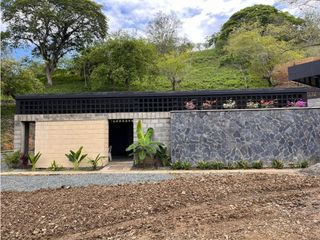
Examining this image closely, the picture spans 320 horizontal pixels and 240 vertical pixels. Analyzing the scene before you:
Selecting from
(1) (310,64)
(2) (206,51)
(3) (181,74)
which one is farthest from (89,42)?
(1) (310,64)

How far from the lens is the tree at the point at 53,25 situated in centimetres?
3183

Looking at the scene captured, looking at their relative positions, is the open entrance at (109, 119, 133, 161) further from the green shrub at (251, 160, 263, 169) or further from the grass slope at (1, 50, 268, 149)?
the grass slope at (1, 50, 268, 149)

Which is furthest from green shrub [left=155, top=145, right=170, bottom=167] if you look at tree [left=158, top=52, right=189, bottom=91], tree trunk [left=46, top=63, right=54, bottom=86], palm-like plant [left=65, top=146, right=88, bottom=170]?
tree trunk [left=46, top=63, right=54, bottom=86]

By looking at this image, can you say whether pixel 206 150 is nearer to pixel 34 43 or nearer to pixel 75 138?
pixel 75 138

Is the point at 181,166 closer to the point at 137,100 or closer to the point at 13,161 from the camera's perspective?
the point at 137,100

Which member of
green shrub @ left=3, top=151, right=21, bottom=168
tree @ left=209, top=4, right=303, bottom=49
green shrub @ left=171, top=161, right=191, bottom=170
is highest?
tree @ left=209, top=4, right=303, bottom=49

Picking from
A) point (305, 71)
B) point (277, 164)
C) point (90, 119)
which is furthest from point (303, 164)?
point (90, 119)

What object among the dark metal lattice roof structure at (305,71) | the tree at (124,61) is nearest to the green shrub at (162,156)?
the dark metal lattice roof structure at (305,71)

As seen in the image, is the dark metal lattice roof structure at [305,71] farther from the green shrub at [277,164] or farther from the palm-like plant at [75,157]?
the palm-like plant at [75,157]

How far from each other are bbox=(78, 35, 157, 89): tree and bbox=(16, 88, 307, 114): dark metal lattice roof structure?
11.9 meters

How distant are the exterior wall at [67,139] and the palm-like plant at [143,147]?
1.64 meters

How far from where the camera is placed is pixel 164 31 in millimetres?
35219

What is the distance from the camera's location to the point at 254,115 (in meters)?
11.8

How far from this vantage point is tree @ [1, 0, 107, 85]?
104 feet
